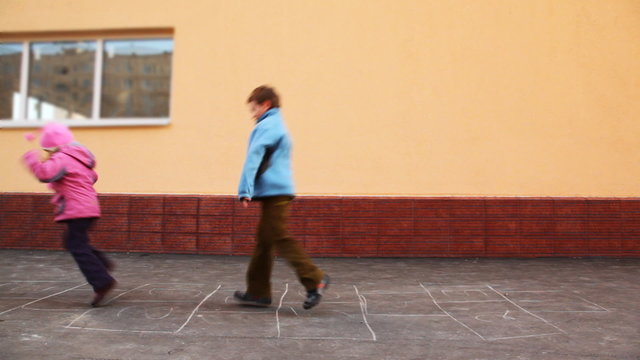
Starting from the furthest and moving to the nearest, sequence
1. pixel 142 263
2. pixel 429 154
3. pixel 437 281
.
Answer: pixel 429 154
pixel 142 263
pixel 437 281

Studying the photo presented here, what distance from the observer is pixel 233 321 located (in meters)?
3.65

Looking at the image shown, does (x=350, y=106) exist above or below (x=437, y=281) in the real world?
above

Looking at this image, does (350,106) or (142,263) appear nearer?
(142,263)

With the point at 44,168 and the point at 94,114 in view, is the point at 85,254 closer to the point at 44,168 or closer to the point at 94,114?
the point at 44,168

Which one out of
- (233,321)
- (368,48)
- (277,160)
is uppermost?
(368,48)

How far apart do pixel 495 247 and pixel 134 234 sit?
14.3 feet

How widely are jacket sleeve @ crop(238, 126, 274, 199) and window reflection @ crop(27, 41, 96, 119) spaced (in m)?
4.41

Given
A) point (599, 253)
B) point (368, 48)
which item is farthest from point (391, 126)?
point (599, 253)

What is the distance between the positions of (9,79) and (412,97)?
551 cm

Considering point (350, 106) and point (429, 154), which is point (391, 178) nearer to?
point (429, 154)

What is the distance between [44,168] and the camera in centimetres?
398

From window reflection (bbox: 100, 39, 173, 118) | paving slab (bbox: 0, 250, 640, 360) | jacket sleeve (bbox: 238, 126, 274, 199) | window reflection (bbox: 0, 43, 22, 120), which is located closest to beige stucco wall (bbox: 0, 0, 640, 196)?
window reflection (bbox: 100, 39, 173, 118)

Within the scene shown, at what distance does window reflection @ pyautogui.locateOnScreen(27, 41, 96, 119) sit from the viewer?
292 inches

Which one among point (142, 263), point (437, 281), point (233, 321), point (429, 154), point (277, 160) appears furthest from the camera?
point (429, 154)
